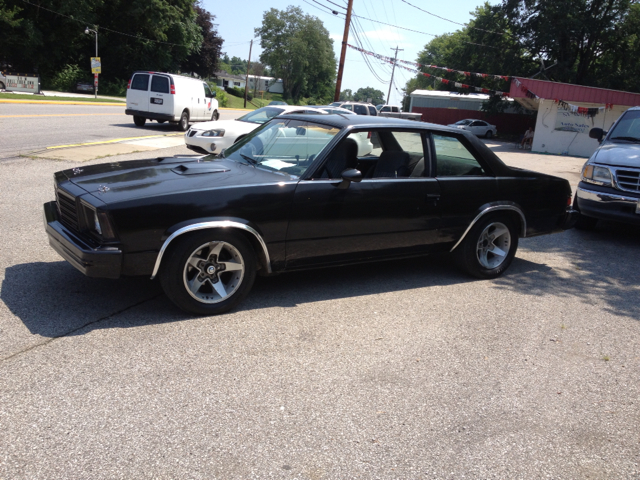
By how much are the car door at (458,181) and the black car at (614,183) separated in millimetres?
2474

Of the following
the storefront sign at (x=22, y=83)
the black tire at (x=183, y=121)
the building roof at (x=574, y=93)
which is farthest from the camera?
the storefront sign at (x=22, y=83)

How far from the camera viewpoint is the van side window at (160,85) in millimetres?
19297

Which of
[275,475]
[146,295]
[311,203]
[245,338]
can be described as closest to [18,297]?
[146,295]

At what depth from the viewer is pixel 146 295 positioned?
466 cm

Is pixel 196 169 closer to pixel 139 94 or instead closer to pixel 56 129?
pixel 56 129

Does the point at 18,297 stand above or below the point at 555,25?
below

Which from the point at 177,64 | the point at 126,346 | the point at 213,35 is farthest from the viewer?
the point at 213,35

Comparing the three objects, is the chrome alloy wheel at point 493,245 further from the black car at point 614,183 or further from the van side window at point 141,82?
the van side window at point 141,82

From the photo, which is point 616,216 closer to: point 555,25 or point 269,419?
point 269,419

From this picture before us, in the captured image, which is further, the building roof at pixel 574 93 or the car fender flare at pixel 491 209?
the building roof at pixel 574 93

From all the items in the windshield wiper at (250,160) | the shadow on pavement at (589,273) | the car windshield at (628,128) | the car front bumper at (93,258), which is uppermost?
the car windshield at (628,128)

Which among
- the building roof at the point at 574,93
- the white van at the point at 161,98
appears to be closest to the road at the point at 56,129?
the white van at the point at 161,98

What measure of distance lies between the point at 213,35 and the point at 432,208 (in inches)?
2576

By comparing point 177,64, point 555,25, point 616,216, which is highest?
point 555,25
